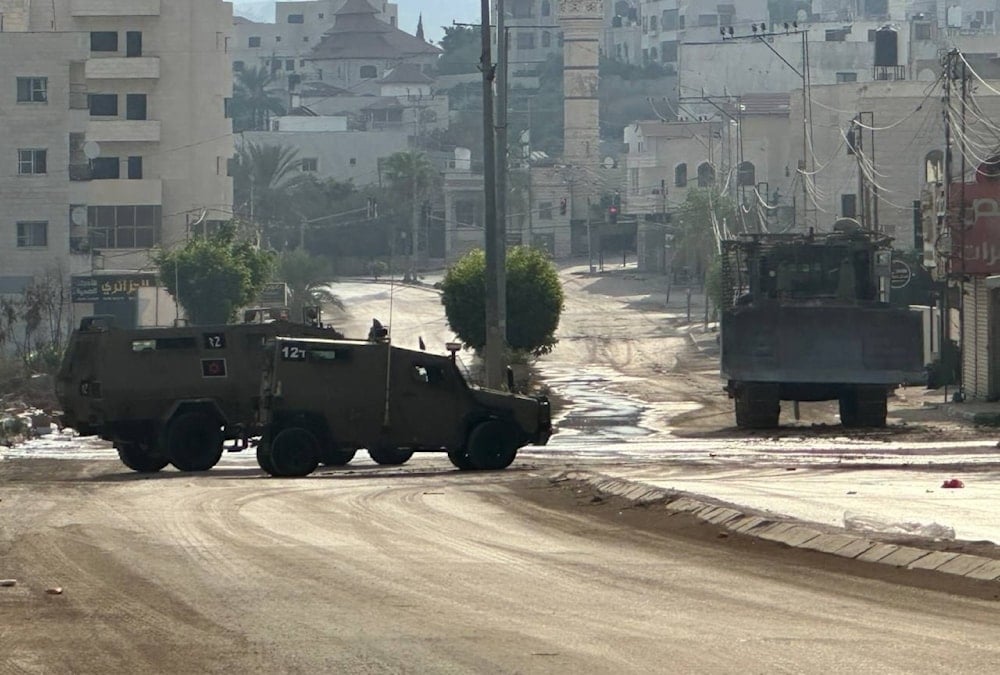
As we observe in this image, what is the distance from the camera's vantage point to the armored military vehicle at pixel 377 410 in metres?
23.2

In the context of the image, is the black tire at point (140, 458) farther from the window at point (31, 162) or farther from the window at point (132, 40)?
the window at point (132, 40)

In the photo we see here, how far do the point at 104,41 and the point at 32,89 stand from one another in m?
Answer: 9.55

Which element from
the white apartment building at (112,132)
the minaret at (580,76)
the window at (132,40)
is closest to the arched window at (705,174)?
the minaret at (580,76)

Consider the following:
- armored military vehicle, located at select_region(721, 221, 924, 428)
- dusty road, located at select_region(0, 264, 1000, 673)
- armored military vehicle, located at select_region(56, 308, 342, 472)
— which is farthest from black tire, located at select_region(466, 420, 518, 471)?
armored military vehicle, located at select_region(721, 221, 924, 428)

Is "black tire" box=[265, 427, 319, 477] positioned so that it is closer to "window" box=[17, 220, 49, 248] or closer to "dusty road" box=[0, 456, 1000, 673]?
"dusty road" box=[0, 456, 1000, 673]

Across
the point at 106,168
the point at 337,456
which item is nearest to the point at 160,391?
the point at 337,456

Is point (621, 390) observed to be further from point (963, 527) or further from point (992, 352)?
point (963, 527)

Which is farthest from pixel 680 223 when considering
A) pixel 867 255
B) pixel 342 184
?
pixel 867 255

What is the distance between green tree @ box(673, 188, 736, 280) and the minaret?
41.1 metres

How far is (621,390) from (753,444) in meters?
21.3

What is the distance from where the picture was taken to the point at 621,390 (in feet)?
160

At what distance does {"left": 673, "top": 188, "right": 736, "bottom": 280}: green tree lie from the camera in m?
85.3

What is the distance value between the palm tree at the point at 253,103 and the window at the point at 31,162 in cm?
8847

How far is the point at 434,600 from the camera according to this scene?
1075cm
